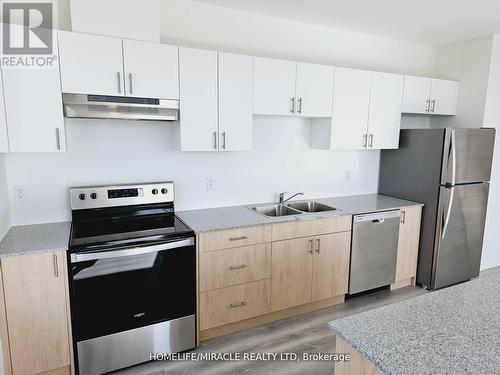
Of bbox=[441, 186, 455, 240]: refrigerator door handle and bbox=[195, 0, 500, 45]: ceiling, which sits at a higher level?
bbox=[195, 0, 500, 45]: ceiling

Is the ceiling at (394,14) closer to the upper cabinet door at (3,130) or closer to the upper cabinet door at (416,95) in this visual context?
the upper cabinet door at (416,95)

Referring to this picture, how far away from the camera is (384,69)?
3.65 meters

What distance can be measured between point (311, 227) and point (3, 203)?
7.37 ft

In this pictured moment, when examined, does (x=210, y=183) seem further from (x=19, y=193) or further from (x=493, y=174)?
(x=493, y=174)

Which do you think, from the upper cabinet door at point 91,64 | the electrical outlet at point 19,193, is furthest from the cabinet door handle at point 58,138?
the electrical outlet at point 19,193

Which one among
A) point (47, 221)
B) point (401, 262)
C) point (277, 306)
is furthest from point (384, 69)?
point (47, 221)

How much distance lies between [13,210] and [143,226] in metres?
0.92

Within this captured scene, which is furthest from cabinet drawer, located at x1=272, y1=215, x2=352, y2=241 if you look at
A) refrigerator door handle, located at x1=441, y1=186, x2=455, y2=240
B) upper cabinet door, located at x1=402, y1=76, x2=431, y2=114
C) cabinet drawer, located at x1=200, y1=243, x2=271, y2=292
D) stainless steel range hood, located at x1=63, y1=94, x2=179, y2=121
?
upper cabinet door, located at x1=402, y1=76, x2=431, y2=114

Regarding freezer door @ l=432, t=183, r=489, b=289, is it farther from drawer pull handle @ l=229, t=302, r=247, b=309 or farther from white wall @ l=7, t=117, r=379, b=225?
drawer pull handle @ l=229, t=302, r=247, b=309

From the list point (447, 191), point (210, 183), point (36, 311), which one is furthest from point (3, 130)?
point (447, 191)

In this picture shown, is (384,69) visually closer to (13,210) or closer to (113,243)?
(113,243)

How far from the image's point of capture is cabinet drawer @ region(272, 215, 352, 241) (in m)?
2.67

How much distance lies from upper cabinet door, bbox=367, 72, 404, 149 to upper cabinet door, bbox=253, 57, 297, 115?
3.01 ft

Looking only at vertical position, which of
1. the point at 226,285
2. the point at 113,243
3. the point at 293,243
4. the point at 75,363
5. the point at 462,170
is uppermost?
the point at 462,170
